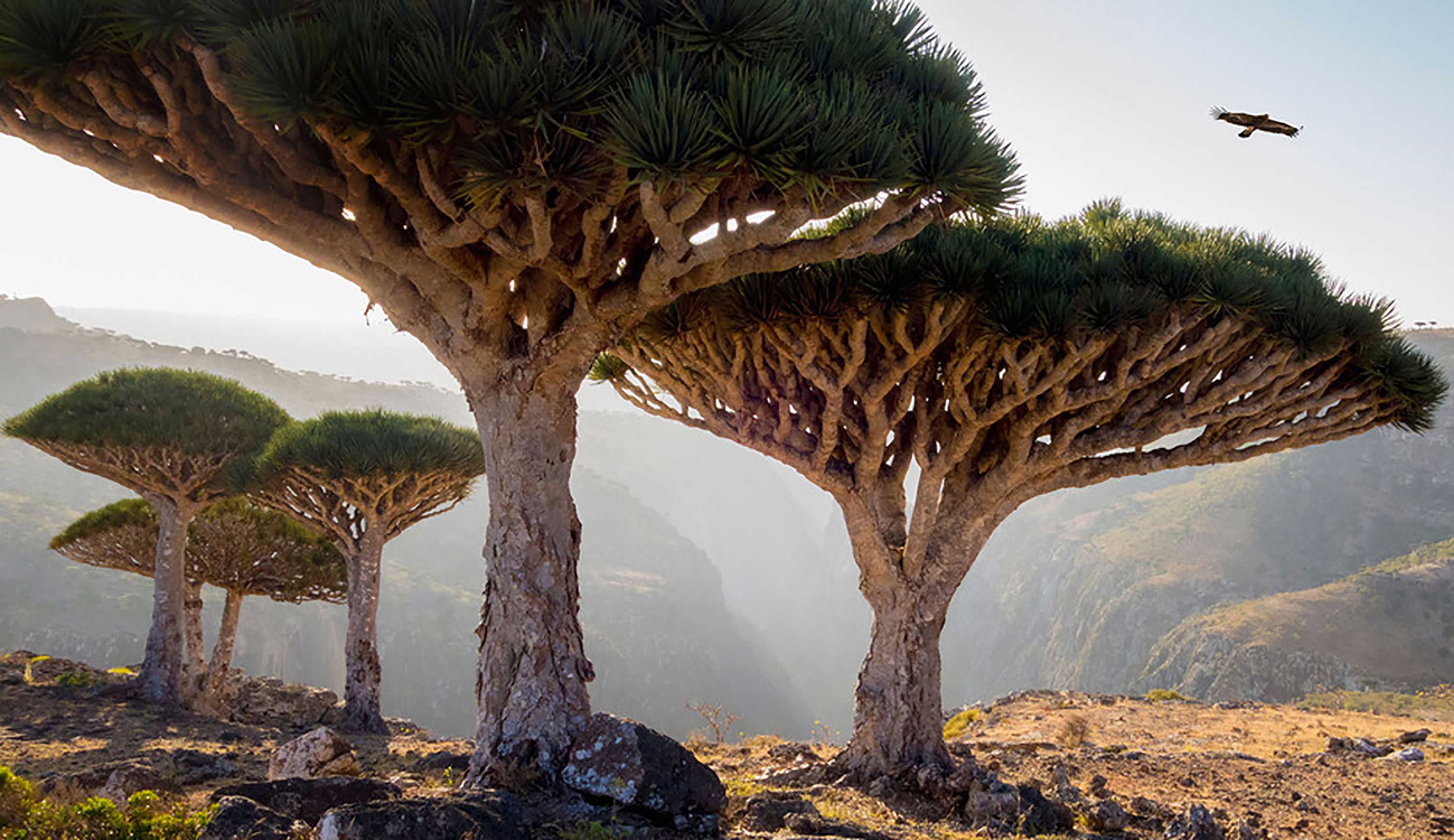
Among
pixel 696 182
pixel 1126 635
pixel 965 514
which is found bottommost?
pixel 1126 635

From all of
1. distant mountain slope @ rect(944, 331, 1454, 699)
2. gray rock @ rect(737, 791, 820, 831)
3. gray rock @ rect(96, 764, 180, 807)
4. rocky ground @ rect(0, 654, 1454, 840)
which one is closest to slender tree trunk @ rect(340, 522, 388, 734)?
rocky ground @ rect(0, 654, 1454, 840)

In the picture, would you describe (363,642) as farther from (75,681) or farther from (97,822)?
(97,822)

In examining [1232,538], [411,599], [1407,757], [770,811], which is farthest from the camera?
[1232,538]

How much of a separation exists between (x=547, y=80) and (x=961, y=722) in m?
17.3

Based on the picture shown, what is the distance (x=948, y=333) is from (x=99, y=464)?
1537cm

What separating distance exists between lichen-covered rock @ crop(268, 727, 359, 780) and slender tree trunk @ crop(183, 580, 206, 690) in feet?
33.5

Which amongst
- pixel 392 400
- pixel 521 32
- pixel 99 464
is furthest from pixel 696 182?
pixel 392 400

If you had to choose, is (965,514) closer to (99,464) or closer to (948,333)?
(948,333)

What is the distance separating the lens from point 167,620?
14.7m

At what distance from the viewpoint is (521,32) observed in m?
5.01

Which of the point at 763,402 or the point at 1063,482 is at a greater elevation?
the point at 763,402

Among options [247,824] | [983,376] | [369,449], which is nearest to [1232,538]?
[983,376]

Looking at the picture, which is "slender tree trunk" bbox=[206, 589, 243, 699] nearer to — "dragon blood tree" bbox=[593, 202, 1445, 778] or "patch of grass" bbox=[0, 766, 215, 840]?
"dragon blood tree" bbox=[593, 202, 1445, 778]

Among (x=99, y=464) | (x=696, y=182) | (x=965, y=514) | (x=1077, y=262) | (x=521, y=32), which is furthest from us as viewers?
(x=99, y=464)
